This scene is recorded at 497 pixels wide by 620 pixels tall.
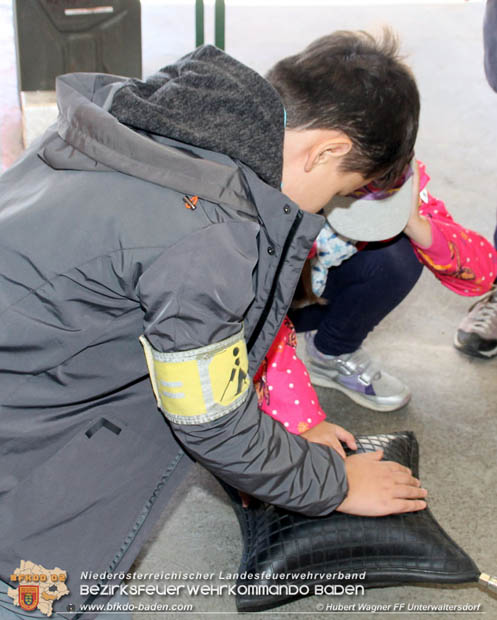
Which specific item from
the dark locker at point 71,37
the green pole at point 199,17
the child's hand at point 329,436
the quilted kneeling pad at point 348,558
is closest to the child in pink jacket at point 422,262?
the child's hand at point 329,436

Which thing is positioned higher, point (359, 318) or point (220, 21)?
point (220, 21)

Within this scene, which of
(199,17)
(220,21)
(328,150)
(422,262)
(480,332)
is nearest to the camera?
(328,150)

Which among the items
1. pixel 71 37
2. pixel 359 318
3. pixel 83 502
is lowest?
pixel 359 318

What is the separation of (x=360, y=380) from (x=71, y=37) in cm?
166

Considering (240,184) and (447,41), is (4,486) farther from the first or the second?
(447,41)

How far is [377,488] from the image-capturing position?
1191 mm

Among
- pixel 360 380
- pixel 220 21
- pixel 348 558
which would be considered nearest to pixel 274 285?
pixel 348 558

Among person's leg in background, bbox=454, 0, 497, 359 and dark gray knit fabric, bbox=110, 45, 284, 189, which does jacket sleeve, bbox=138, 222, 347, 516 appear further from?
person's leg in background, bbox=454, 0, 497, 359

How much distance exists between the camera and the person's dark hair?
96 cm

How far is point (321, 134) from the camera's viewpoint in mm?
978

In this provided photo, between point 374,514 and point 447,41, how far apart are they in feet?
11.6

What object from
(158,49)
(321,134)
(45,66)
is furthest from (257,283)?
(158,49)

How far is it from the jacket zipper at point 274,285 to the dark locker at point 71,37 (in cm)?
194

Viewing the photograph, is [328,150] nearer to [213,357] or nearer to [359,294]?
[213,357]
